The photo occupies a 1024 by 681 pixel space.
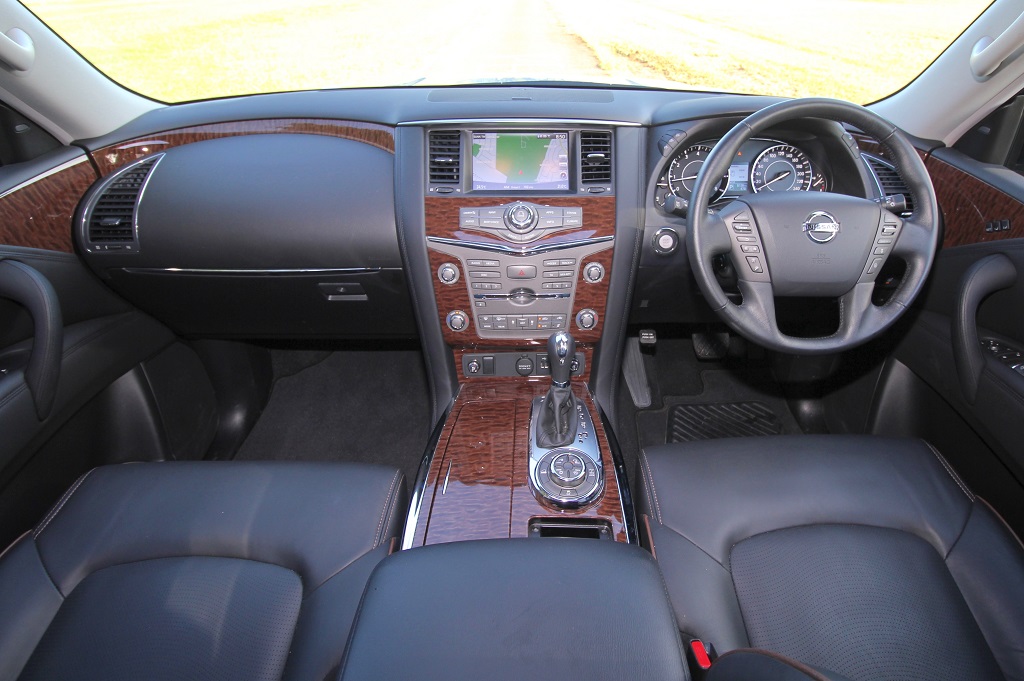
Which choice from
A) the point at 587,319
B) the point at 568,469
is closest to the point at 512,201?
the point at 587,319

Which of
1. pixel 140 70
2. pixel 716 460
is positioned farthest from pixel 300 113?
pixel 716 460

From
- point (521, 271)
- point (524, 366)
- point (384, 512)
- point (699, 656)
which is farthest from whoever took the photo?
point (524, 366)

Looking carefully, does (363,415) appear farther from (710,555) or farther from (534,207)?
(710,555)

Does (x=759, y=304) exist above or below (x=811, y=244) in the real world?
below

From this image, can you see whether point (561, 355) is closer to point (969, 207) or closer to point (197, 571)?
point (197, 571)

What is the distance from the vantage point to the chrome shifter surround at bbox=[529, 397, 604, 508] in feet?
5.04

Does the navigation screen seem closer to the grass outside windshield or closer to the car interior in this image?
the car interior

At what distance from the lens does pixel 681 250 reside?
2.04m

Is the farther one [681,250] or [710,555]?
[681,250]

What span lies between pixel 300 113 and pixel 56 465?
1349 mm

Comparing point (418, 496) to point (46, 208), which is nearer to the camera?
point (418, 496)

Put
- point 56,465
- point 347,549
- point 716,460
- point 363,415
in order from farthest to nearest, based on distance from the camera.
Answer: point 363,415 < point 56,465 < point 716,460 < point 347,549

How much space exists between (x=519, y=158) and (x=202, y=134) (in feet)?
3.61

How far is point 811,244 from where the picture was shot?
1547 millimetres
